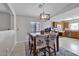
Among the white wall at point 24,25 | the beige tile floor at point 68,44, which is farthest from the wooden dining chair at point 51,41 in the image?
the white wall at point 24,25

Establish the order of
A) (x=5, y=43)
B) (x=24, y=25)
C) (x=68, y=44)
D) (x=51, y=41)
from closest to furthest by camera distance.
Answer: (x=5, y=43) → (x=24, y=25) → (x=51, y=41) → (x=68, y=44)

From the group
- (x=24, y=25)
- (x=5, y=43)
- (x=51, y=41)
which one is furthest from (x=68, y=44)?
(x=5, y=43)

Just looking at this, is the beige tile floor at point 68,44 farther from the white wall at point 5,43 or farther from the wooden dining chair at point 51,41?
the white wall at point 5,43

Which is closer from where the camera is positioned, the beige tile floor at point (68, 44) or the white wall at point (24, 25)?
the white wall at point (24, 25)

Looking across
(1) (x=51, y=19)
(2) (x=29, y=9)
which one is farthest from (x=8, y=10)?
(1) (x=51, y=19)

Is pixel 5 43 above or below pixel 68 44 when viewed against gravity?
above

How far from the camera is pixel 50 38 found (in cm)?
355

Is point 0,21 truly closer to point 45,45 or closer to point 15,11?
point 15,11

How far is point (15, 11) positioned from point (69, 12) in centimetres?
136

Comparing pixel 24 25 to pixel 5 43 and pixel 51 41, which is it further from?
pixel 51 41

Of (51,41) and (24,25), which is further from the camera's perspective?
(51,41)

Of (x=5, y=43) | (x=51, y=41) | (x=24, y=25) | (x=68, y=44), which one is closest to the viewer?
(x=5, y=43)

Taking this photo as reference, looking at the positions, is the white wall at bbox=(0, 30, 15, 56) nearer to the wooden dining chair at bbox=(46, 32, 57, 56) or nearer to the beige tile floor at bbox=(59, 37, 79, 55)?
the wooden dining chair at bbox=(46, 32, 57, 56)

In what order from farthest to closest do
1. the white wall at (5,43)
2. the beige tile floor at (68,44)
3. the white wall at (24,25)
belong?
the beige tile floor at (68,44) → the white wall at (24,25) → the white wall at (5,43)
